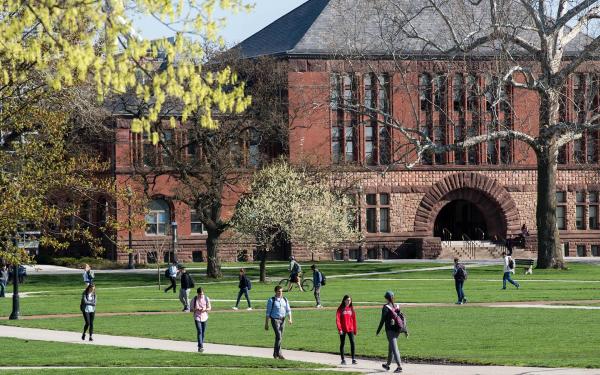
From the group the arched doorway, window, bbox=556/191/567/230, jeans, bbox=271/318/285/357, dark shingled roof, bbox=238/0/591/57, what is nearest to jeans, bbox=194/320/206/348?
jeans, bbox=271/318/285/357

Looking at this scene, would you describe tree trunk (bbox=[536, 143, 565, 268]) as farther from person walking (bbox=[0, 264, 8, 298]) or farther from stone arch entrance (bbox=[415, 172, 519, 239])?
person walking (bbox=[0, 264, 8, 298])

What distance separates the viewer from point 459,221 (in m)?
98.6

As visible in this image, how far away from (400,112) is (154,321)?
4845cm

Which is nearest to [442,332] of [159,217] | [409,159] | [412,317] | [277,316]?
[412,317]

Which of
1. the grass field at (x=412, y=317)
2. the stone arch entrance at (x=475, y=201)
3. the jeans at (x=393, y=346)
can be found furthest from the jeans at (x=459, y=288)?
the stone arch entrance at (x=475, y=201)

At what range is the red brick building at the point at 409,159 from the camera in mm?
87938

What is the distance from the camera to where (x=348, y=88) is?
292ft

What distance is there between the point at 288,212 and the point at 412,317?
2787cm

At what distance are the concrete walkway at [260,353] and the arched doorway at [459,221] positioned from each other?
2252 inches

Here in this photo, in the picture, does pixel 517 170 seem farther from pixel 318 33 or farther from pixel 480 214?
pixel 318 33

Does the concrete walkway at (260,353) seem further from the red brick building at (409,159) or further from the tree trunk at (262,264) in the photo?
the red brick building at (409,159)

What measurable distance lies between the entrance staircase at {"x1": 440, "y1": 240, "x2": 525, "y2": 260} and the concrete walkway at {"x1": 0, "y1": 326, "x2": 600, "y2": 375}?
50403 mm

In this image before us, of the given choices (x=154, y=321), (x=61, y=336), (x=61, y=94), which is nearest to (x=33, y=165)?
(x=61, y=94)

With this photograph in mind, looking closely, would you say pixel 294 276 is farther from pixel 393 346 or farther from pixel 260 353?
pixel 393 346
